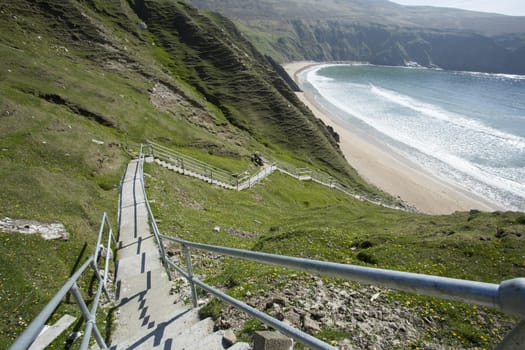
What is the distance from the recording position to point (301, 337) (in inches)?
113

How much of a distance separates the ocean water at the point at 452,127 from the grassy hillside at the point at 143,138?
22809mm

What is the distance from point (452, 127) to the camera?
8188 cm

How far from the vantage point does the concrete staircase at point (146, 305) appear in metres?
5.74

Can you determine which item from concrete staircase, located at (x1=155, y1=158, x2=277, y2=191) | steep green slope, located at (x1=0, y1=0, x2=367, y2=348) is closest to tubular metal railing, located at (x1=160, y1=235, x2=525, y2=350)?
steep green slope, located at (x1=0, y1=0, x2=367, y2=348)

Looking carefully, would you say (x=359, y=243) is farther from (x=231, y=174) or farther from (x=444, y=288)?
(x=231, y=174)

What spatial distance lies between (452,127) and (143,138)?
85.9 meters

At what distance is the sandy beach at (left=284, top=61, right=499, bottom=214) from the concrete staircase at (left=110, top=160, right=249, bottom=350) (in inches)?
1959

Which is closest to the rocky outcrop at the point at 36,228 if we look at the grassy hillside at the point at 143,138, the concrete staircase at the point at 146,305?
the grassy hillside at the point at 143,138

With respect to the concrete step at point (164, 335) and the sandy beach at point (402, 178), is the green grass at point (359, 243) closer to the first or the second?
the concrete step at point (164, 335)

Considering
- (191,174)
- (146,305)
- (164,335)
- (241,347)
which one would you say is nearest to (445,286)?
(241,347)

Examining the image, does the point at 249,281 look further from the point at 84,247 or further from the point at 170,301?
the point at 84,247

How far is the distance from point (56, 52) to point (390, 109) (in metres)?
98.4

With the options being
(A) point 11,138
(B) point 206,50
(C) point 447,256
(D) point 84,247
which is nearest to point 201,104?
(B) point 206,50

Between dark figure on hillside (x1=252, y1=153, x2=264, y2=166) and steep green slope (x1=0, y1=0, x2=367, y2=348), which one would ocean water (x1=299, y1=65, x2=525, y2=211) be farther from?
dark figure on hillside (x1=252, y1=153, x2=264, y2=166)
